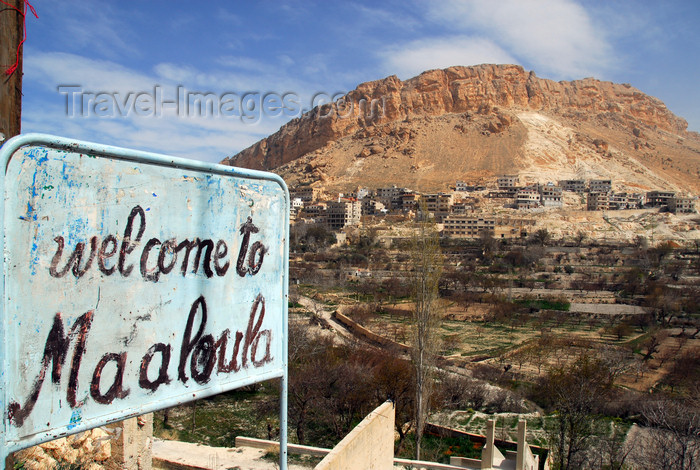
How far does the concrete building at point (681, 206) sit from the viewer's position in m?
55.7

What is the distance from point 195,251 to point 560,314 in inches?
1083

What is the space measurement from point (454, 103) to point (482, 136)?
53.1 ft

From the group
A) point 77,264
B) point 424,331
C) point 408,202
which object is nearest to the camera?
point 77,264

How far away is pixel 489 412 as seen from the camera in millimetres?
13914

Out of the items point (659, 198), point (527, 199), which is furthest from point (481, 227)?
point (659, 198)

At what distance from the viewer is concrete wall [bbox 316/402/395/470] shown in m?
3.36

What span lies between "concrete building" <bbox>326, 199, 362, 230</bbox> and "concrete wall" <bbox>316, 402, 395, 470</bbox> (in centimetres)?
4892

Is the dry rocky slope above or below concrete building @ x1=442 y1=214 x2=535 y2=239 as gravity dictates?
above

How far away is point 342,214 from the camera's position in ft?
179

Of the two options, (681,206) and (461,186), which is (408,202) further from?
(681,206)

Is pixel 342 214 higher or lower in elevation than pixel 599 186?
lower

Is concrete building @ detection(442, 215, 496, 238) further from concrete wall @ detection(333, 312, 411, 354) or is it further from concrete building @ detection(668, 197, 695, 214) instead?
concrete wall @ detection(333, 312, 411, 354)

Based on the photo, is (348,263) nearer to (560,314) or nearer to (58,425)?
(560,314)

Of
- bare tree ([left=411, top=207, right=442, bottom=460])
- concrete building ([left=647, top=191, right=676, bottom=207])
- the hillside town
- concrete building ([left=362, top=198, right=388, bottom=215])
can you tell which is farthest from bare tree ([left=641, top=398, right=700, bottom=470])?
concrete building ([left=647, top=191, right=676, bottom=207])
